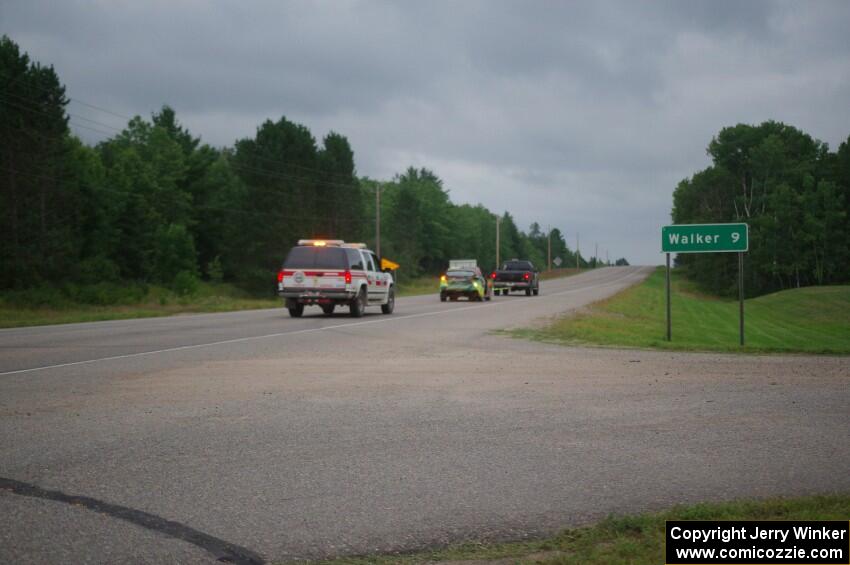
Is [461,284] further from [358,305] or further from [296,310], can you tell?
[296,310]

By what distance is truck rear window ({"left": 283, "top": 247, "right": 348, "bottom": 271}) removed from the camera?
25281 millimetres

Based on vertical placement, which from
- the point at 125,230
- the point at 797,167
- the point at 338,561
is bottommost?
the point at 338,561

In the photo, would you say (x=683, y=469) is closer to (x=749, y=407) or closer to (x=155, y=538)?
(x=749, y=407)

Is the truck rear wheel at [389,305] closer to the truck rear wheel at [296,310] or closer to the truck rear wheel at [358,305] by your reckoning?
the truck rear wheel at [358,305]

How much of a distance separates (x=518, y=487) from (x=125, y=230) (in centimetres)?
6984

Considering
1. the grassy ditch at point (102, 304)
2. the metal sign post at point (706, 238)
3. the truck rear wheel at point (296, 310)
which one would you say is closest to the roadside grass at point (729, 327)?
the metal sign post at point (706, 238)

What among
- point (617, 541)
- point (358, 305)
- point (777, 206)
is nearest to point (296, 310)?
point (358, 305)

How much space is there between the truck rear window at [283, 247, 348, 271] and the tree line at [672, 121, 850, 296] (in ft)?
198

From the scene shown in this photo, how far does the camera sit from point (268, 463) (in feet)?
20.0

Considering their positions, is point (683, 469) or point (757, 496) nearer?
point (757, 496)

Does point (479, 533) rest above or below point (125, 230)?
below

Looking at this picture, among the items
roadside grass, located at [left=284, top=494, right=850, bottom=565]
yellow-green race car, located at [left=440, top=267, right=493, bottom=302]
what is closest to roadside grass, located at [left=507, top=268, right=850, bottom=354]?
yellow-green race car, located at [left=440, top=267, right=493, bottom=302]

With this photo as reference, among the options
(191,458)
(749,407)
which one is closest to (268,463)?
(191,458)
